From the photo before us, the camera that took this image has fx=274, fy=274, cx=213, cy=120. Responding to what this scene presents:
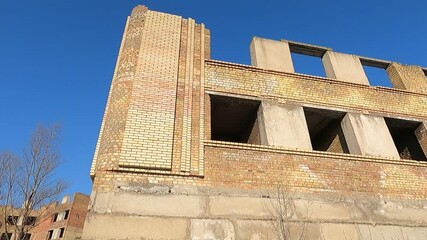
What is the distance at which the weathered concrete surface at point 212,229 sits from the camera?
4.48m

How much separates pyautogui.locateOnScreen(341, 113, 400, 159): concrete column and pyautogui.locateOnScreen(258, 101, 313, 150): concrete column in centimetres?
135

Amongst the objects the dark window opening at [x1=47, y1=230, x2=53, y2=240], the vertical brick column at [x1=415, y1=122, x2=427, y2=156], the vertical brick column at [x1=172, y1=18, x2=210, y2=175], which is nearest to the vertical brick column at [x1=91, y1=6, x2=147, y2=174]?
the vertical brick column at [x1=172, y1=18, x2=210, y2=175]

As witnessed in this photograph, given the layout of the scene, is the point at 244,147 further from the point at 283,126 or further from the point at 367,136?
the point at 367,136

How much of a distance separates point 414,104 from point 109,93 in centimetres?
880

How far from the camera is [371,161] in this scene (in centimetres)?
638

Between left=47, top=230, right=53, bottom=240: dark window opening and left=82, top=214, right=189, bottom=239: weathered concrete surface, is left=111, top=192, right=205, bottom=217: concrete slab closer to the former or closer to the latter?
left=82, top=214, right=189, bottom=239: weathered concrete surface

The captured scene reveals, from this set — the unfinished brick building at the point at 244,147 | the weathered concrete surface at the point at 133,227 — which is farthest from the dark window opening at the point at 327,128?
the weathered concrete surface at the point at 133,227

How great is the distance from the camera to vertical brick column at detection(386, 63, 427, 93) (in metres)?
9.16

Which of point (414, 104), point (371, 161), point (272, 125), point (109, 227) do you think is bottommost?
point (109, 227)

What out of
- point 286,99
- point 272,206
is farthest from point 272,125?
point 272,206

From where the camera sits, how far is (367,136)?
6.96 m

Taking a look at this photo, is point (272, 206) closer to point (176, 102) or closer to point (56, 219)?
point (176, 102)

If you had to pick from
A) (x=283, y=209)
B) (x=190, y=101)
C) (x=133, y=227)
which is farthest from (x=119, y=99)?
(x=283, y=209)

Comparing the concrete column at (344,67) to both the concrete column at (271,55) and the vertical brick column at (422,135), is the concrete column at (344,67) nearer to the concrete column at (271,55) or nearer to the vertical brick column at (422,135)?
the concrete column at (271,55)
